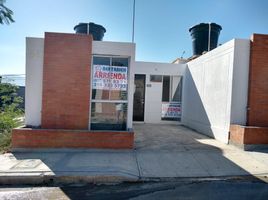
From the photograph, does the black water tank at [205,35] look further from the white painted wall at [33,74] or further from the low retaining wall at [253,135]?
the white painted wall at [33,74]

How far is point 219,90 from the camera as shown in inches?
383

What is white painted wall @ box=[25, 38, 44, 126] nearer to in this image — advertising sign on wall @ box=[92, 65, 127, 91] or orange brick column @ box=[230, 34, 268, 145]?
advertising sign on wall @ box=[92, 65, 127, 91]

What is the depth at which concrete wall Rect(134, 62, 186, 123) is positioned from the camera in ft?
45.8

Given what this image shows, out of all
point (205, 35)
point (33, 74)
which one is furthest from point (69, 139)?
point (205, 35)

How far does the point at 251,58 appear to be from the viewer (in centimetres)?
851

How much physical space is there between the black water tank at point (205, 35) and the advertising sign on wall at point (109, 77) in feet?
30.0

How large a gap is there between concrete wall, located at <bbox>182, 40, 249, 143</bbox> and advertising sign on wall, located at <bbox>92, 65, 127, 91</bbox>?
3.89 m

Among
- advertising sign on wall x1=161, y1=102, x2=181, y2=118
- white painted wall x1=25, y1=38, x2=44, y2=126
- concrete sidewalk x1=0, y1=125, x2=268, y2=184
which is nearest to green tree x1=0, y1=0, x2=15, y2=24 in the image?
white painted wall x1=25, y1=38, x2=44, y2=126

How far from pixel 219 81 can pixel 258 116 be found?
2.05 metres

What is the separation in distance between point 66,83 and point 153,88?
6940 mm

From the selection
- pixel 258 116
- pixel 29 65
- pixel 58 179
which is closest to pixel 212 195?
pixel 58 179

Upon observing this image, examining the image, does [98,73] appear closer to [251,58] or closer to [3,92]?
[251,58]

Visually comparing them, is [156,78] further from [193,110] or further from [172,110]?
[193,110]

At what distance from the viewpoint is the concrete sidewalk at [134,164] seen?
17.8 feet
